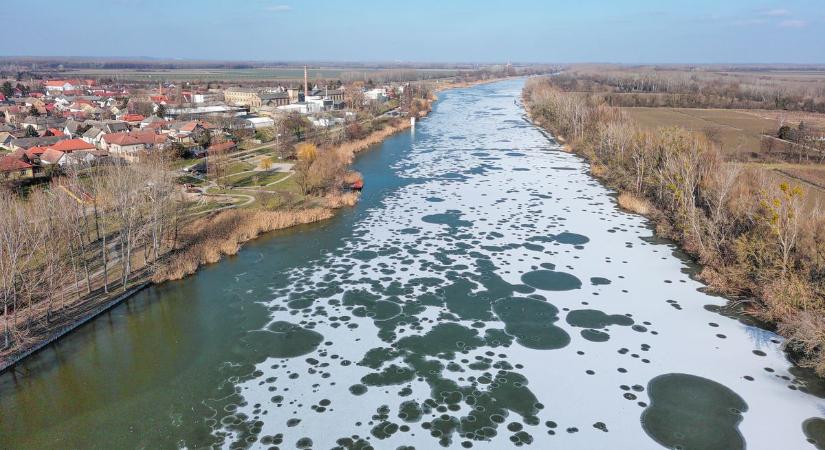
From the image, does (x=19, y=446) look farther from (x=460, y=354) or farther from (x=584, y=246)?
(x=584, y=246)

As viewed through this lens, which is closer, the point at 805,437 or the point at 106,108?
the point at 805,437

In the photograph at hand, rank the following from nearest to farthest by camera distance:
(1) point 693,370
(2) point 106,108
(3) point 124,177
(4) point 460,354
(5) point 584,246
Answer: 1. (1) point 693,370
2. (4) point 460,354
3. (3) point 124,177
4. (5) point 584,246
5. (2) point 106,108

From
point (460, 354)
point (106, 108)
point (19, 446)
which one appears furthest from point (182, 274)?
point (106, 108)

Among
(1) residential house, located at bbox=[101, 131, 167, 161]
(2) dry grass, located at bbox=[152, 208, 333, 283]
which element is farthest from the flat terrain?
(1) residential house, located at bbox=[101, 131, 167, 161]

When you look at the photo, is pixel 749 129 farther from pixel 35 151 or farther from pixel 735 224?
pixel 35 151

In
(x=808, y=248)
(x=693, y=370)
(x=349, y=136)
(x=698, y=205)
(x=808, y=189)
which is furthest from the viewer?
(x=349, y=136)

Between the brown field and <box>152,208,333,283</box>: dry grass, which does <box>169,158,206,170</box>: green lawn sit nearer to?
Result: <box>152,208,333,283</box>: dry grass
